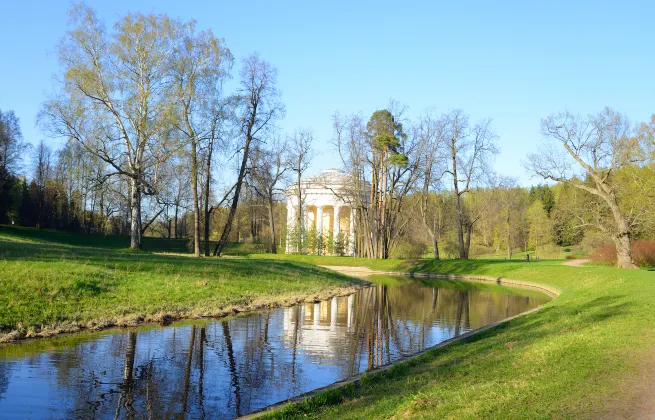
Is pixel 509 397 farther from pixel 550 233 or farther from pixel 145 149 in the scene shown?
pixel 550 233

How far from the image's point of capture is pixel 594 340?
1066 centimetres

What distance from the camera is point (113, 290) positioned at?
58.5 feet

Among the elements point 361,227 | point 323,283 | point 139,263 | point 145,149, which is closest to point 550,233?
point 361,227

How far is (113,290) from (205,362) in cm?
721

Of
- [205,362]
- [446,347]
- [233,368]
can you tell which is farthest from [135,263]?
[446,347]

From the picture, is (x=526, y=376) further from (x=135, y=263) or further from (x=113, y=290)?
(x=135, y=263)

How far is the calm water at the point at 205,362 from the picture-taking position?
8.98 meters

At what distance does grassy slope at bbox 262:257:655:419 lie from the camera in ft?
21.9

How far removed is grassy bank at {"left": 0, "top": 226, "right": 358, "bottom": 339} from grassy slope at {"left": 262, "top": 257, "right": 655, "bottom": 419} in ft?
29.6

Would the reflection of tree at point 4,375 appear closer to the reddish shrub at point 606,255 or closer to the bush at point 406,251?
the reddish shrub at point 606,255

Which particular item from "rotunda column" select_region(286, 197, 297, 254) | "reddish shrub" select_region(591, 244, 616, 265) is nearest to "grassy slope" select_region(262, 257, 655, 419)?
"reddish shrub" select_region(591, 244, 616, 265)

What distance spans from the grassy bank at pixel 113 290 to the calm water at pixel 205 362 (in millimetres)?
1150

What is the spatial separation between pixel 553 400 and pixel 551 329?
23.4 ft

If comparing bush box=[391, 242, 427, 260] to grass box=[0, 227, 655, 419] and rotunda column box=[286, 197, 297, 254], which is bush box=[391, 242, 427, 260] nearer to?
rotunda column box=[286, 197, 297, 254]
